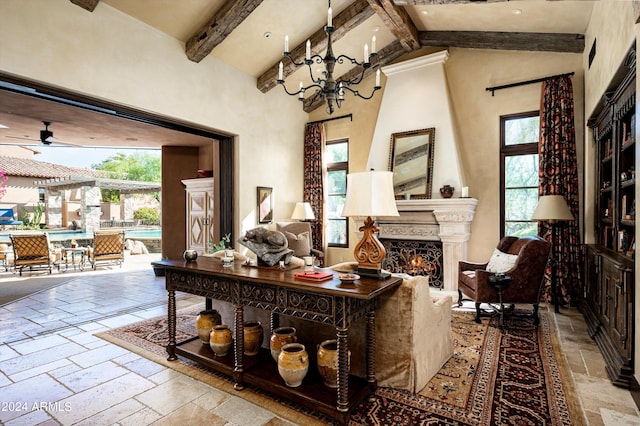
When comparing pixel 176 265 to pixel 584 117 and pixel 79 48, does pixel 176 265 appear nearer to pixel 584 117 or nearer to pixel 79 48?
pixel 79 48

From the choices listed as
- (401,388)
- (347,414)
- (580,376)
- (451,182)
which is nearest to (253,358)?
(347,414)

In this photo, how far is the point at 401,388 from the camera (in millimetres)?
2371

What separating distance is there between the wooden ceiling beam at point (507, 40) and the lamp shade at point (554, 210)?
2223mm

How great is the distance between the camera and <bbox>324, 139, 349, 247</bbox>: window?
283 inches

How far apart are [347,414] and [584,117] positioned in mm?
5143

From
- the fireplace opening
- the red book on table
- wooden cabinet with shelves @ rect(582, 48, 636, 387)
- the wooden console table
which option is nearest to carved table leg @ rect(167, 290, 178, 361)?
the wooden console table

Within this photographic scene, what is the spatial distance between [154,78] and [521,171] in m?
5.57

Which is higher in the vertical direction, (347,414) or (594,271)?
(594,271)

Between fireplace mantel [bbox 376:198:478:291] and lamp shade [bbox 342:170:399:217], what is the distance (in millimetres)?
3378

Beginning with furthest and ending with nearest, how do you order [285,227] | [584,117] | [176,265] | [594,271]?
[285,227] → [584,117] → [594,271] → [176,265]

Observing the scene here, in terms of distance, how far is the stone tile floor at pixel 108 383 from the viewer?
6.93 feet

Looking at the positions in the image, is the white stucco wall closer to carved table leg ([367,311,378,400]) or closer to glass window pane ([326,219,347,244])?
glass window pane ([326,219,347,244])

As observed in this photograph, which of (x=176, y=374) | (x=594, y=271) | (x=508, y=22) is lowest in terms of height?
(x=176, y=374)

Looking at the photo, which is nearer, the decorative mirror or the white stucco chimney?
the white stucco chimney
